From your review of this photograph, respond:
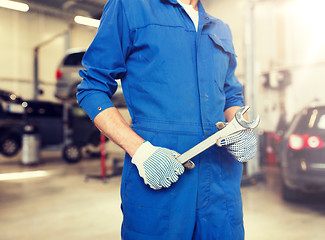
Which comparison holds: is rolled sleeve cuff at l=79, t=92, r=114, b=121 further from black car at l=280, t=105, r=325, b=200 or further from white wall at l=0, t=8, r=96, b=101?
white wall at l=0, t=8, r=96, b=101

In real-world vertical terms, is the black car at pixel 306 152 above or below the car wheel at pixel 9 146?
above

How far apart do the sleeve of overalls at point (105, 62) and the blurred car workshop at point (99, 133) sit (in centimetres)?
214

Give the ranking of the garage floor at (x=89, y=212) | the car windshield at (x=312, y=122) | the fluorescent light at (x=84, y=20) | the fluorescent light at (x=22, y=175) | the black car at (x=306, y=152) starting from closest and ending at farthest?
the garage floor at (x=89, y=212)
the black car at (x=306, y=152)
the car windshield at (x=312, y=122)
the fluorescent light at (x=22, y=175)
the fluorescent light at (x=84, y=20)

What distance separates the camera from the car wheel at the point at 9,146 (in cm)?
801

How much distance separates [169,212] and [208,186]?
0.13 meters

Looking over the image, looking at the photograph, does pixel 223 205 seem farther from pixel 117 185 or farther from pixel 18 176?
→ pixel 18 176

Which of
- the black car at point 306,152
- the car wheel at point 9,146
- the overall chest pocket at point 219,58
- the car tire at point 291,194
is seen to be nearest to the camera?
the overall chest pocket at point 219,58

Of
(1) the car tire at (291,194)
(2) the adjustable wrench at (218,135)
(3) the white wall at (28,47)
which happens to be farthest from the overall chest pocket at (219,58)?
(3) the white wall at (28,47)

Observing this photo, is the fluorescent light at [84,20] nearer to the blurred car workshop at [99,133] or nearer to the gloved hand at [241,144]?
the blurred car workshop at [99,133]

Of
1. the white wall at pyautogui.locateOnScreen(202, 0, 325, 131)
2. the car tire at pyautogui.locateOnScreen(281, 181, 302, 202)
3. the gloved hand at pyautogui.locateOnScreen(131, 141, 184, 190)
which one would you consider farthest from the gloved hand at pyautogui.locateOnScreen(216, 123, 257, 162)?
the white wall at pyautogui.locateOnScreen(202, 0, 325, 131)

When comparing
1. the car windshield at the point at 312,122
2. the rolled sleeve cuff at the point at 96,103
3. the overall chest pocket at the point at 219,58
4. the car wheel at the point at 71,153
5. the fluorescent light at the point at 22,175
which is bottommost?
the fluorescent light at the point at 22,175

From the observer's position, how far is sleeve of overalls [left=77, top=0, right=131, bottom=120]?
833mm

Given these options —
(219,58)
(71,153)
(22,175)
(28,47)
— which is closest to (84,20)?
(71,153)

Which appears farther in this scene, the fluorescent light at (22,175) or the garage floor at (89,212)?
the fluorescent light at (22,175)
